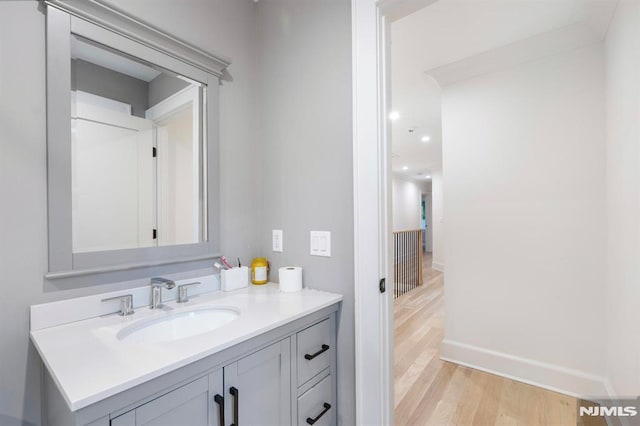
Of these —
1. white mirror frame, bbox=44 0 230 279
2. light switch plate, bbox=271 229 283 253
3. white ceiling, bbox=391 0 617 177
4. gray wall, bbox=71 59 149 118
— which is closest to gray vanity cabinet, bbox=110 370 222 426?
white mirror frame, bbox=44 0 230 279

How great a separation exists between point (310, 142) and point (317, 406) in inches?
47.9

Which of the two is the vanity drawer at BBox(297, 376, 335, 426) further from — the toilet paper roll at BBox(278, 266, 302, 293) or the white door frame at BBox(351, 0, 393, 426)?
the toilet paper roll at BBox(278, 266, 302, 293)

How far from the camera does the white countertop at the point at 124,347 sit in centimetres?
68

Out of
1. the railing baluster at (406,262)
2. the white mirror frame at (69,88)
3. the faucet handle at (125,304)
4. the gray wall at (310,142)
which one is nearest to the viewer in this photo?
the white mirror frame at (69,88)

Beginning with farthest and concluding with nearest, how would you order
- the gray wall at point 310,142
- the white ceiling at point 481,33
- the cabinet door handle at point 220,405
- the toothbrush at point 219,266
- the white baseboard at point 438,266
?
the white baseboard at point 438,266
the white ceiling at point 481,33
the toothbrush at point 219,266
the gray wall at point 310,142
the cabinet door handle at point 220,405

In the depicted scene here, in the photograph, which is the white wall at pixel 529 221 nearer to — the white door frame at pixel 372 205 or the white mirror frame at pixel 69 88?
the white door frame at pixel 372 205

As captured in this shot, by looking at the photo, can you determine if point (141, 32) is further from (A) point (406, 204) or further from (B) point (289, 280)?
(A) point (406, 204)

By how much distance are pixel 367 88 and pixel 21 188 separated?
51.7 inches

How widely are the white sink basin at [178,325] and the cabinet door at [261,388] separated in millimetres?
247

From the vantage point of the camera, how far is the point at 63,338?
3.00 ft

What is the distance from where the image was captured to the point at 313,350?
4.00ft

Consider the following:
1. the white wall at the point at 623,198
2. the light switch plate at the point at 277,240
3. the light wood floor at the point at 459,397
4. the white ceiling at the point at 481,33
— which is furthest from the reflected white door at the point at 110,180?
the white wall at the point at 623,198

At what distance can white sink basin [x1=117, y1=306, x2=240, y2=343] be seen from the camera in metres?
1.08

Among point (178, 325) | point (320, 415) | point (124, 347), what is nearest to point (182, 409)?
point (124, 347)
